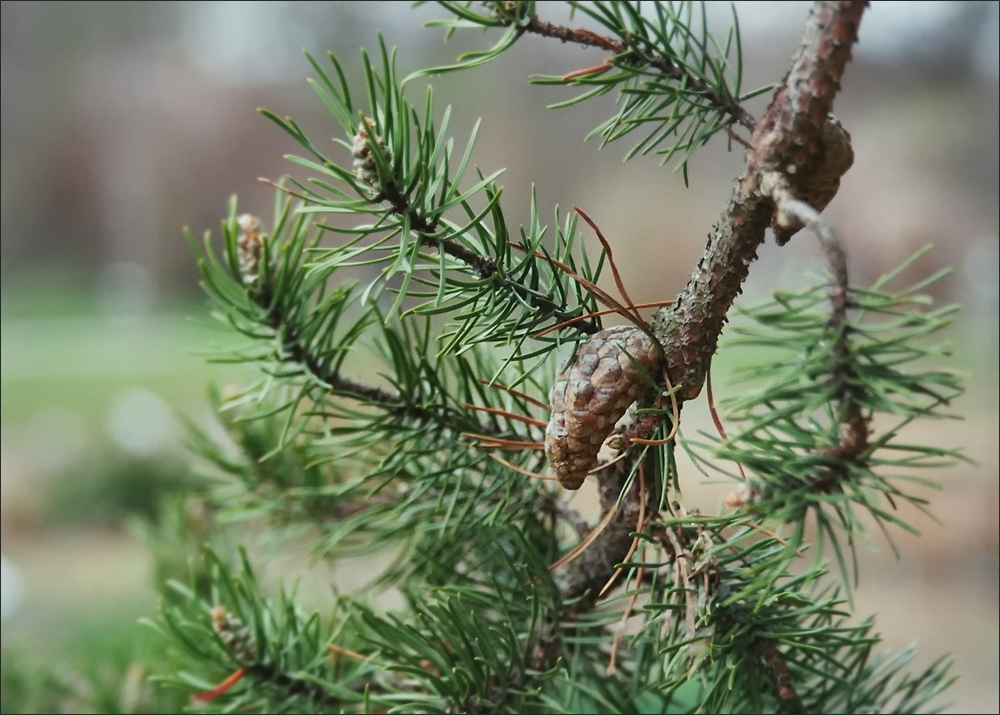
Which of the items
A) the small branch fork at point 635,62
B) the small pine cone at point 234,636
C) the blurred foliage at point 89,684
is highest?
the small branch fork at point 635,62

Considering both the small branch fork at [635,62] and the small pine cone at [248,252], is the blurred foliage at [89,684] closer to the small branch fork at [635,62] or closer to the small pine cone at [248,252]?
the small pine cone at [248,252]

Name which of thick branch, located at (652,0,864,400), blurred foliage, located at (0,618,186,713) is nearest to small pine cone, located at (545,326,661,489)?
thick branch, located at (652,0,864,400)

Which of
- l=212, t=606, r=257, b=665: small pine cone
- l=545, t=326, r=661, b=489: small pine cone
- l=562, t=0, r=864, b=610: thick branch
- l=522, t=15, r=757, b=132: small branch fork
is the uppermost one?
l=522, t=15, r=757, b=132: small branch fork

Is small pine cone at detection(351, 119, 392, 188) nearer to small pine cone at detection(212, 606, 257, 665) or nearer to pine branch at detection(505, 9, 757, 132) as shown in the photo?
pine branch at detection(505, 9, 757, 132)

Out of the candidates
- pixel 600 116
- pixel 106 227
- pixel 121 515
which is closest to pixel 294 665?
pixel 600 116

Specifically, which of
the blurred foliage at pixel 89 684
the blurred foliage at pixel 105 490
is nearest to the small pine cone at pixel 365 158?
the blurred foliage at pixel 89 684

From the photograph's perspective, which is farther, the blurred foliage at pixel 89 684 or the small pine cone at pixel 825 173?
the blurred foliage at pixel 89 684
